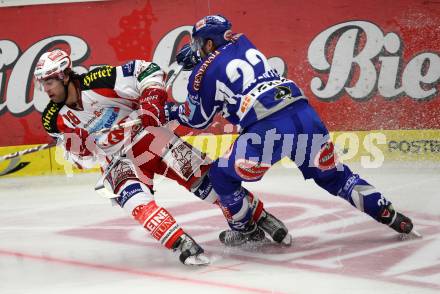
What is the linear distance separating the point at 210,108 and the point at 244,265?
80 centimetres

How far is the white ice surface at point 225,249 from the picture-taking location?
391 cm

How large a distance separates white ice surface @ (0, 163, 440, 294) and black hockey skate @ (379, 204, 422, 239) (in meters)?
0.07

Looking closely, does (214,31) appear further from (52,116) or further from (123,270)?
(123,270)

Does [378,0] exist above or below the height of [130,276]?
above

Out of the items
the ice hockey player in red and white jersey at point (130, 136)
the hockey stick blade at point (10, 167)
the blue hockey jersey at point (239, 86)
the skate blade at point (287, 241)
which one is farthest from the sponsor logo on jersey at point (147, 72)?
the hockey stick blade at point (10, 167)

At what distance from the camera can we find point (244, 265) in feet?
13.9

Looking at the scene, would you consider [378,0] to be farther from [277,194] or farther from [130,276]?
[130,276]

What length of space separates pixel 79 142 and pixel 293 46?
2980 mm

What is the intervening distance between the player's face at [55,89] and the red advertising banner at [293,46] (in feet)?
9.13

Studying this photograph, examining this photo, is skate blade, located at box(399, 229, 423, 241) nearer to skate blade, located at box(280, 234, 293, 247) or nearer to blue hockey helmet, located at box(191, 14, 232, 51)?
skate blade, located at box(280, 234, 293, 247)

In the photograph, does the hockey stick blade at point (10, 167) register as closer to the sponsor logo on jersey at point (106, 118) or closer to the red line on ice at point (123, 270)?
the red line on ice at point (123, 270)

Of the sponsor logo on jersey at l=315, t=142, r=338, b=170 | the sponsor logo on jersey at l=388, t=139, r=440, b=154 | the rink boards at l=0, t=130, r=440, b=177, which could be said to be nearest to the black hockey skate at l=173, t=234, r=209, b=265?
the sponsor logo on jersey at l=315, t=142, r=338, b=170

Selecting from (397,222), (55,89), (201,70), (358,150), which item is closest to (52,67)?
(55,89)

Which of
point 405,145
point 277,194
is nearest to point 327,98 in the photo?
point 405,145
